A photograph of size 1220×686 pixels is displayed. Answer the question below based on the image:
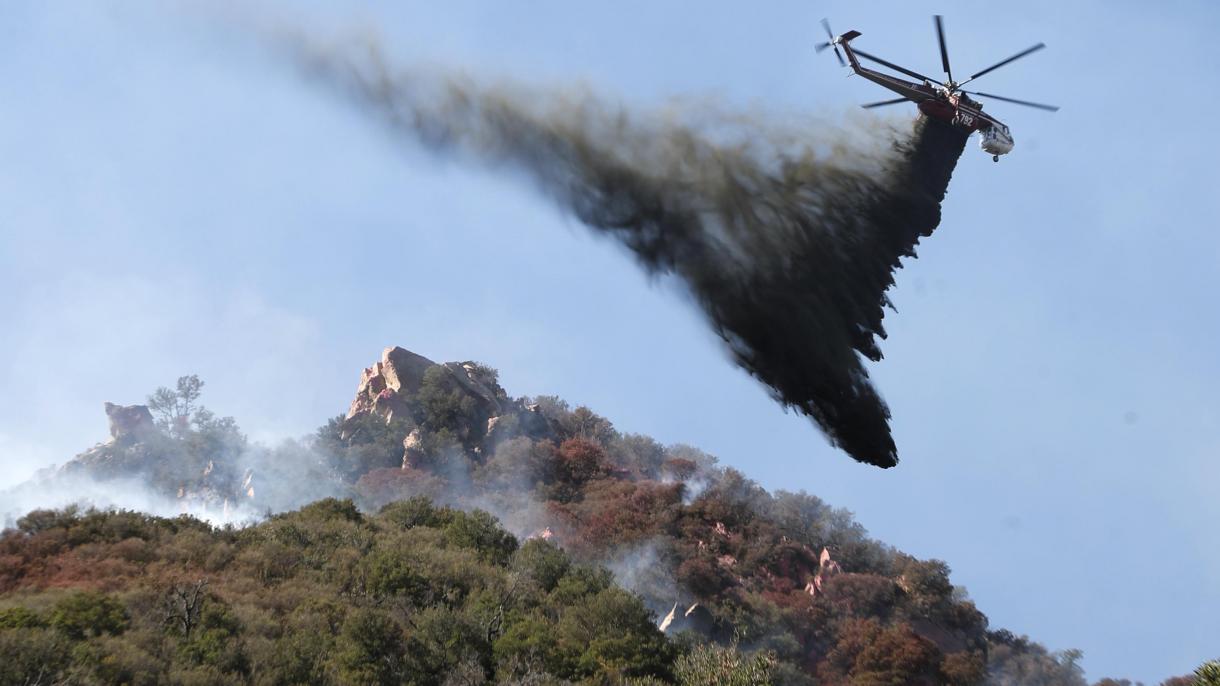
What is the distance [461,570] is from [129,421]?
9566 centimetres

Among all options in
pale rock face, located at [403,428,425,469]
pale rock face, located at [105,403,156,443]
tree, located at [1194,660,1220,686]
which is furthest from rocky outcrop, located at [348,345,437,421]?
tree, located at [1194,660,1220,686]

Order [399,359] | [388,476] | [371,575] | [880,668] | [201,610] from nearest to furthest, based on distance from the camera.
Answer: [201,610] → [371,575] → [880,668] → [388,476] → [399,359]

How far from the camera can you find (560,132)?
38594 millimetres

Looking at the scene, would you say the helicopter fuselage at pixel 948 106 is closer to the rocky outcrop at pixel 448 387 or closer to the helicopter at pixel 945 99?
the helicopter at pixel 945 99

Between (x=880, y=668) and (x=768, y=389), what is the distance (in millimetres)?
29548

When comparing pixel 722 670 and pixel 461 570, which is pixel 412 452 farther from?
pixel 722 670

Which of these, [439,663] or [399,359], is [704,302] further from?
[399,359]

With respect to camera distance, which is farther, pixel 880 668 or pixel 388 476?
pixel 388 476

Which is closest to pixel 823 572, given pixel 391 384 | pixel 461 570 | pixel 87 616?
pixel 461 570

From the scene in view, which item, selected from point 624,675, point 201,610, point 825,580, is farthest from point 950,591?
→ point 201,610

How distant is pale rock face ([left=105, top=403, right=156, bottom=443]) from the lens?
123 meters

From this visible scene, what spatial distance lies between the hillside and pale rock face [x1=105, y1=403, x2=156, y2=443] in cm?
115

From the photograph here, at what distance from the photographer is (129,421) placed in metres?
127

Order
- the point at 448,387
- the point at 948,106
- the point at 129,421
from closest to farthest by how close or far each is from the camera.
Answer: the point at 948,106
the point at 448,387
the point at 129,421
